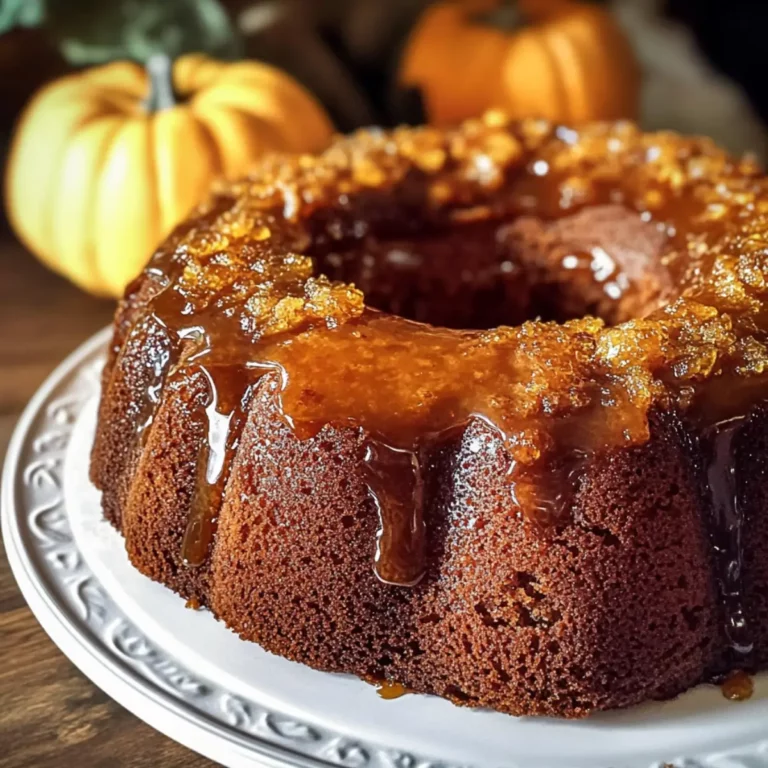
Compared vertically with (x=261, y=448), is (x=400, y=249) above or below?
below

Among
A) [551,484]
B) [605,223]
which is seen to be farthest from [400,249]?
[551,484]

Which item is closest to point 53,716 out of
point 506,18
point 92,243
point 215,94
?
point 92,243

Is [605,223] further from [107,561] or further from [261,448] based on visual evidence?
[107,561]

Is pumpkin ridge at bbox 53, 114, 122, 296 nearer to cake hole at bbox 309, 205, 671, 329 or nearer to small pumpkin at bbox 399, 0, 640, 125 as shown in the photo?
cake hole at bbox 309, 205, 671, 329

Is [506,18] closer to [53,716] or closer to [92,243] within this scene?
[92,243]

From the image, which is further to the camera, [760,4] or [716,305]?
[760,4]

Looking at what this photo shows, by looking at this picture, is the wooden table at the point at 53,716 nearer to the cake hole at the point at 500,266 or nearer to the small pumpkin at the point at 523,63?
the cake hole at the point at 500,266
